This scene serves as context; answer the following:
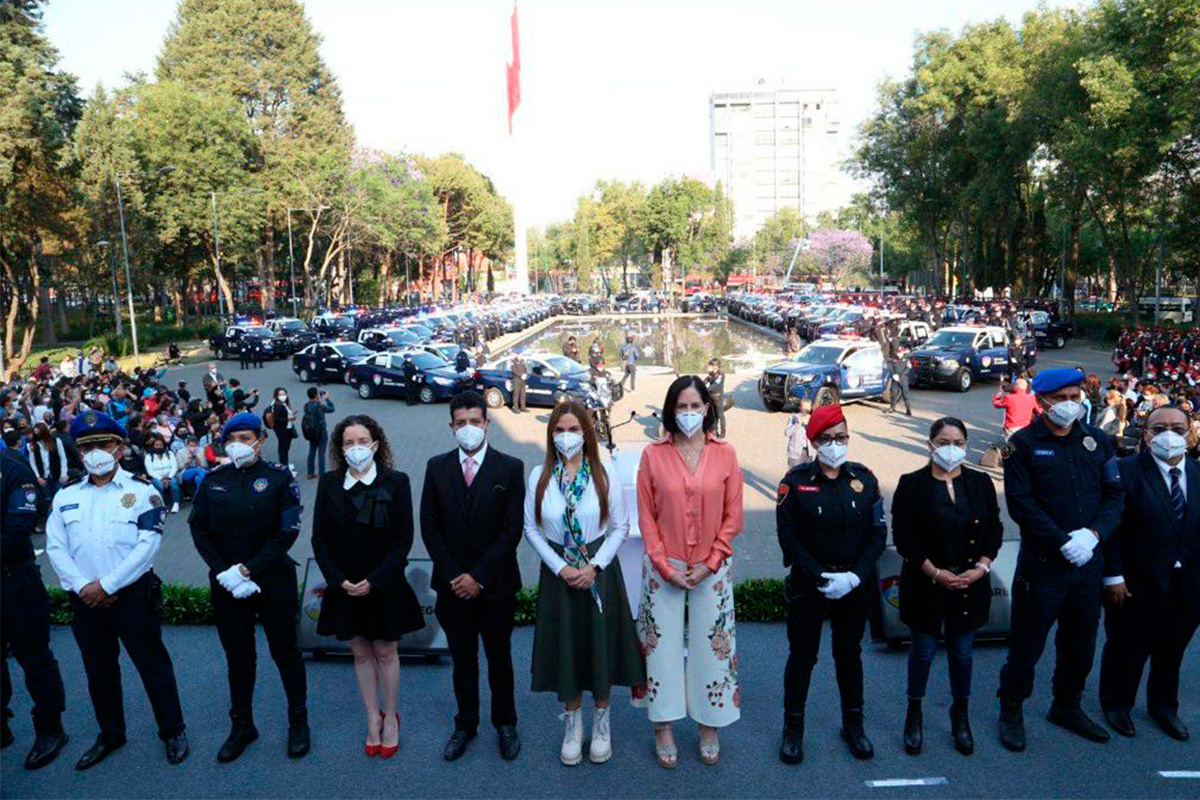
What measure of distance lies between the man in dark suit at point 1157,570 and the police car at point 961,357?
20.1 meters

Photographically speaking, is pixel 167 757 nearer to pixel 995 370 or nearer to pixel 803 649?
pixel 803 649

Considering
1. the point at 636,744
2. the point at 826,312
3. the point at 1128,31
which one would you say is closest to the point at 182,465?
the point at 636,744

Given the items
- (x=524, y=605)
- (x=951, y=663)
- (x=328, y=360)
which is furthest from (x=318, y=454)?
(x=328, y=360)

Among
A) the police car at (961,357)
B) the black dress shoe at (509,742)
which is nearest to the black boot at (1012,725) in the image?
the black dress shoe at (509,742)

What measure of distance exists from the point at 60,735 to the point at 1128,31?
34.2m

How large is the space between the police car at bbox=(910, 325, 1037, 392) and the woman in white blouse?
2165cm

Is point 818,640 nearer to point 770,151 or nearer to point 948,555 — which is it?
point 948,555

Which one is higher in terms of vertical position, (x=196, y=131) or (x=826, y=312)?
(x=196, y=131)

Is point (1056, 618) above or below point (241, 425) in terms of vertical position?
below

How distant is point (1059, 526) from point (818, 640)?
58.6 inches

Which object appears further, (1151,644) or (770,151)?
(770,151)

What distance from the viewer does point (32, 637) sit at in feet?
17.2

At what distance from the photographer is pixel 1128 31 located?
96.3ft

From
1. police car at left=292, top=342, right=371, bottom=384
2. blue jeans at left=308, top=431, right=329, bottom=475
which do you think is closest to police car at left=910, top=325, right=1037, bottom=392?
blue jeans at left=308, top=431, right=329, bottom=475
